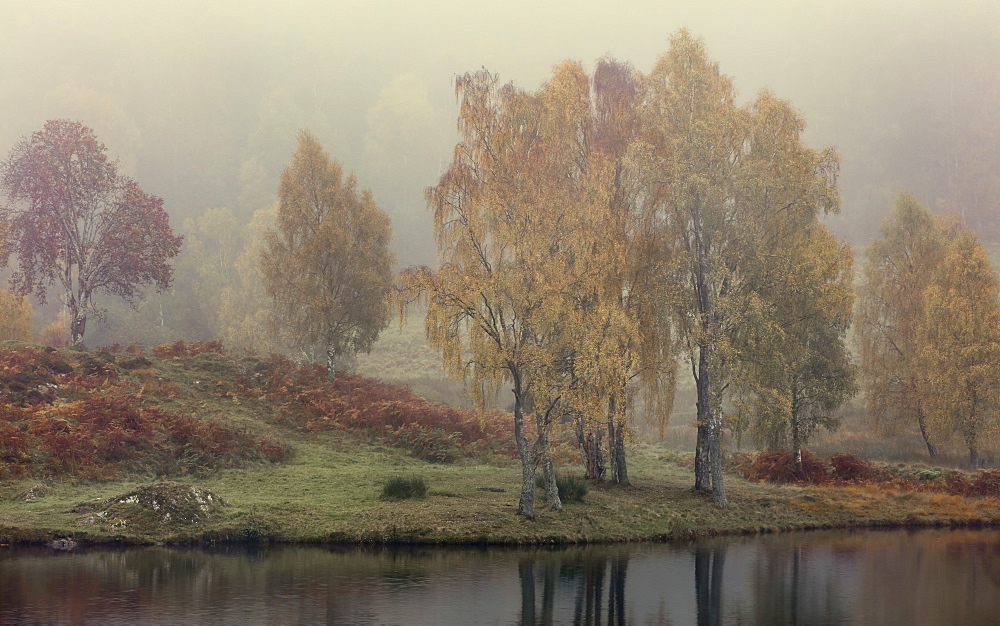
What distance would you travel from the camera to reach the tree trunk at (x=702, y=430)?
1242 inches

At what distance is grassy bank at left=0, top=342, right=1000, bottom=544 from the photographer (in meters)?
24.3

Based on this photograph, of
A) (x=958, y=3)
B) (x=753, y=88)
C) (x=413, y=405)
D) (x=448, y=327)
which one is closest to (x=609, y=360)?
(x=448, y=327)

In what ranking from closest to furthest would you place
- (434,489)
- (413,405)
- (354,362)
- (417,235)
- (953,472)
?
(434,489)
(953,472)
(413,405)
(354,362)
(417,235)

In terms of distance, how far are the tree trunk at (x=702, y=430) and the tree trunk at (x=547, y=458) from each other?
7.16 metres

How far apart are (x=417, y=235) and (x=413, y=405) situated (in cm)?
9884

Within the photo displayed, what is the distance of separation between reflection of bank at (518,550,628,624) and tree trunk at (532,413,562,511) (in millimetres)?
3844

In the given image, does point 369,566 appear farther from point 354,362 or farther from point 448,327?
point 354,362

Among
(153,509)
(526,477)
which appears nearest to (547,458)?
(526,477)

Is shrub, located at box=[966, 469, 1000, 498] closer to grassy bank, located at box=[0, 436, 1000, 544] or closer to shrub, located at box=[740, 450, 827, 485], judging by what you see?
grassy bank, located at box=[0, 436, 1000, 544]

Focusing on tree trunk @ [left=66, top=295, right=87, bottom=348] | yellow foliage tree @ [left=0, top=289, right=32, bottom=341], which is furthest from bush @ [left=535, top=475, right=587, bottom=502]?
yellow foliage tree @ [left=0, top=289, right=32, bottom=341]

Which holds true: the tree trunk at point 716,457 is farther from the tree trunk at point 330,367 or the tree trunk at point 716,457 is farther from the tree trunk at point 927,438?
the tree trunk at point 330,367

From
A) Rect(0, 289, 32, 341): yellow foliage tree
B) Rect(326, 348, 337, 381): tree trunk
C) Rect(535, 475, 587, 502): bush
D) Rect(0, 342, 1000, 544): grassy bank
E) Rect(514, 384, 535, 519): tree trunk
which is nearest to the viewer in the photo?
Rect(0, 342, 1000, 544): grassy bank

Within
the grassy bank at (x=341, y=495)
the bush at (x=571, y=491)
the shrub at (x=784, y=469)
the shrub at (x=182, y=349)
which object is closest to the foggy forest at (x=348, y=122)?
the shrub at (x=182, y=349)

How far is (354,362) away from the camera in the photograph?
239 ft
